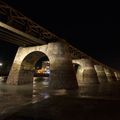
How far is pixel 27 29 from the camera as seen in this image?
17141mm

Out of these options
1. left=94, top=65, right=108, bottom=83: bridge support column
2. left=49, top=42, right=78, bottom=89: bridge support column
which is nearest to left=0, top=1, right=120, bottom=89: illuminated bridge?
left=49, top=42, right=78, bottom=89: bridge support column

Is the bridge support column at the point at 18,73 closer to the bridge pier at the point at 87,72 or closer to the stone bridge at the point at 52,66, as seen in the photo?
the stone bridge at the point at 52,66

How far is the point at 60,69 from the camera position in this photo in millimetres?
18812

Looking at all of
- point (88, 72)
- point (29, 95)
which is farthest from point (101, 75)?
point (29, 95)

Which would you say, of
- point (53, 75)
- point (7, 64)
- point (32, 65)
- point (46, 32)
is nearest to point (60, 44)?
point (46, 32)

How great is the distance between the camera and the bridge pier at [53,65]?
18.7 m

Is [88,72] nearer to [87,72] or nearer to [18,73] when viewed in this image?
[87,72]

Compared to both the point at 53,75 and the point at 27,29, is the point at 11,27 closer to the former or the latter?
the point at 27,29

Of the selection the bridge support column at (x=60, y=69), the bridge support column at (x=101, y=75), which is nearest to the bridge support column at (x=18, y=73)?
the bridge support column at (x=60, y=69)

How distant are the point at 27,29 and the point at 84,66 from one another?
1873cm

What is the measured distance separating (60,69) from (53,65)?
3.33 feet

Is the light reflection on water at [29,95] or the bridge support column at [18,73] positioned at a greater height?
the bridge support column at [18,73]

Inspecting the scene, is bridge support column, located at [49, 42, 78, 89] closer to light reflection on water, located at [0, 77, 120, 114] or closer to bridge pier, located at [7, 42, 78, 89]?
bridge pier, located at [7, 42, 78, 89]

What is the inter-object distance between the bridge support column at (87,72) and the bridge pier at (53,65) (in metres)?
13.1
